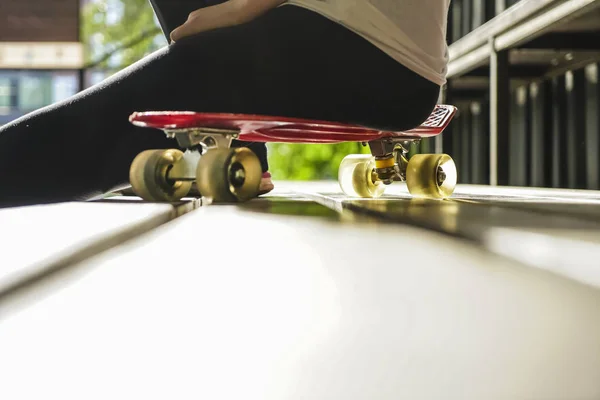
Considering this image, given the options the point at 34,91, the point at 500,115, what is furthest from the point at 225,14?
the point at 34,91

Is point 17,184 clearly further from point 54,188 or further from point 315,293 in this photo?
point 315,293

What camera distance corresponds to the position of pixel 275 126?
133 centimetres

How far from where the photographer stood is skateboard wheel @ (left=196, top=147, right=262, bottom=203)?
1159mm

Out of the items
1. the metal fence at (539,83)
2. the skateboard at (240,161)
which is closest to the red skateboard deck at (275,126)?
the skateboard at (240,161)

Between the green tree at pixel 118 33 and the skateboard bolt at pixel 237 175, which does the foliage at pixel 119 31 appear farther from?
the skateboard bolt at pixel 237 175

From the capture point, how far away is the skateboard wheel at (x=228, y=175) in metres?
1.16

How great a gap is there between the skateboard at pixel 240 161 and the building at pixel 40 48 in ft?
16.7

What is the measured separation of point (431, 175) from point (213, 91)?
1.63 feet

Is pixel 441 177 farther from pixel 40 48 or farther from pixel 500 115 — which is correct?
pixel 40 48

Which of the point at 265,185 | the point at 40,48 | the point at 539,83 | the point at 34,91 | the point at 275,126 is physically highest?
A: the point at 40,48

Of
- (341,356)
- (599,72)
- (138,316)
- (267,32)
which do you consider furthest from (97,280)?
(599,72)

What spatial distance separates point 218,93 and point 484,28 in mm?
1786

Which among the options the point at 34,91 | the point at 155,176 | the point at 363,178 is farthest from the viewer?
the point at 34,91

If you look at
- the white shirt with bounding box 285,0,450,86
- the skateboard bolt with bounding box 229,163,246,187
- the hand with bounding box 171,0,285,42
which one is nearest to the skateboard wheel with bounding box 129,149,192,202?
the skateboard bolt with bounding box 229,163,246,187
